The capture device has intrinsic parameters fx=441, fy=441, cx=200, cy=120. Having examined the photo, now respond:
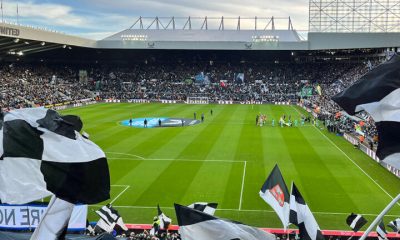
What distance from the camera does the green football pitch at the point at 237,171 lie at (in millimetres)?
21844

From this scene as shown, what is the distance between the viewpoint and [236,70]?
311ft

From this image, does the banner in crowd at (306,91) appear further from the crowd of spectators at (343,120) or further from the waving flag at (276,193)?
the waving flag at (276,193)

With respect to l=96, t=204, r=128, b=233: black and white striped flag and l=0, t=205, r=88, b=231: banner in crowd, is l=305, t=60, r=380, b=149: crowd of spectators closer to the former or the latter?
l=96, t=204, r=128, b=233: black and white striped flag

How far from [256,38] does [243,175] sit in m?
63.4

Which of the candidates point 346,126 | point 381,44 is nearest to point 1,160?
point 346,126

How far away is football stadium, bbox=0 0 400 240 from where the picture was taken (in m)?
7.75

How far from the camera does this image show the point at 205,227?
692cm

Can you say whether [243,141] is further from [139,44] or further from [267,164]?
[139,44]

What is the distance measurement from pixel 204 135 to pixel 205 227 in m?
35.6

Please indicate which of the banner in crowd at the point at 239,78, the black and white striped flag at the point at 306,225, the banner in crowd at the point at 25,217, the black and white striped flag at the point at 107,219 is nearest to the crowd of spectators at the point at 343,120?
the black and white striped flag at the point at 306,225

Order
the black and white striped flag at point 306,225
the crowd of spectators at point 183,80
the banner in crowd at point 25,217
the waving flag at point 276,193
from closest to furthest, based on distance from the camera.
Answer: the black and white striped flag at point 306,225 < the waving flag at point 276,193 < the banner in crowd at point 25,217 < the crowd of spectators at point 183,80

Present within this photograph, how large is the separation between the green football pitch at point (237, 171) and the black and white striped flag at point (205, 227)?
13.1 m

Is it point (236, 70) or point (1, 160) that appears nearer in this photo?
point (1, 160)

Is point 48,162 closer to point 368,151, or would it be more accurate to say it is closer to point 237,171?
point 237,171
